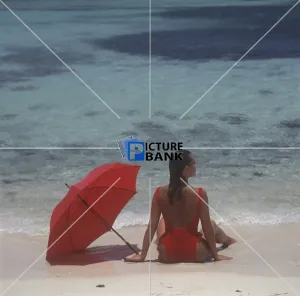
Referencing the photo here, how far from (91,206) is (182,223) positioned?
0.38m

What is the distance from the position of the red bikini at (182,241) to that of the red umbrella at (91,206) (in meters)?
0.15

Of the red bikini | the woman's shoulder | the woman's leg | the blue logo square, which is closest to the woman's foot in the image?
the woman's leg

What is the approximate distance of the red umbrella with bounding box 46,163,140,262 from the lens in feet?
15.9

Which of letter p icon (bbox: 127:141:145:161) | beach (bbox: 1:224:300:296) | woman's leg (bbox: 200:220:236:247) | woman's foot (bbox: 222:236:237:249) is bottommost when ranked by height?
beach (bbox: 1:224:300:296)

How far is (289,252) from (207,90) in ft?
2.47

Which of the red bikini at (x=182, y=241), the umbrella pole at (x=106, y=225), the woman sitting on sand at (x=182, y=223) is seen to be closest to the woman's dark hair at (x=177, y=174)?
the woman sitting on sand at (x=182, y=223)

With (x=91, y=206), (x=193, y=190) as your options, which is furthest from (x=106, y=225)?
(x=193, y=190)

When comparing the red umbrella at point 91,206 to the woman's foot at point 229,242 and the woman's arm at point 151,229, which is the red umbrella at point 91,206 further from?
the woman's foot at point 229,242

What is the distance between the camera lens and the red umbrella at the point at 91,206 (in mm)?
4844

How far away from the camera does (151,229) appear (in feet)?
15.9

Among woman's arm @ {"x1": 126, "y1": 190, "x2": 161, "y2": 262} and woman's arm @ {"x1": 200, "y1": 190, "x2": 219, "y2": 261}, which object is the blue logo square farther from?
woman's arm @ {"x1": 200, "y1": 190, "x2": 219, "y2": 261}
